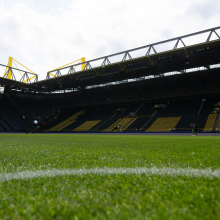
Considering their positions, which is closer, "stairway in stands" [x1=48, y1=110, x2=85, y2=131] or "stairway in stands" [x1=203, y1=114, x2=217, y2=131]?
"stairway in stands" [x1=203, y1=114, x2=217, y2=131]

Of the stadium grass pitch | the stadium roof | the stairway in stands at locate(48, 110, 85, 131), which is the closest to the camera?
the stadium grass pitch

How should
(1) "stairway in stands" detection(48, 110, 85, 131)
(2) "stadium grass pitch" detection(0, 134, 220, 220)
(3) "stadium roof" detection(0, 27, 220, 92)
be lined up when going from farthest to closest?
(1) "stairway in stands" detection(48, 110, 85, 131)
(3) "stadium roof" detection(0, 27, 220, 92)
(2) "stadium grass pitch" detection(0, 134, 220, 220)

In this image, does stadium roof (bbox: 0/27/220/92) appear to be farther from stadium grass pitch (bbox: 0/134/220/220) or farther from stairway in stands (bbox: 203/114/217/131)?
stadium grass pitch (bbox: 0/134/220/220)

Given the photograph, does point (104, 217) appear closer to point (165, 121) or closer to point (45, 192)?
point (45, 192)

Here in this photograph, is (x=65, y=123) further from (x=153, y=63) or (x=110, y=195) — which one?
(x=110, y=195)

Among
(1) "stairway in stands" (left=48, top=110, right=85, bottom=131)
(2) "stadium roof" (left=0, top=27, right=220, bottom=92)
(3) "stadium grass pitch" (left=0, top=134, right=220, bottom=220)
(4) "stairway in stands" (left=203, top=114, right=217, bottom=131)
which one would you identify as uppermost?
(2) "stadium roof" (left=0, top=27, right=220, bottom=92)

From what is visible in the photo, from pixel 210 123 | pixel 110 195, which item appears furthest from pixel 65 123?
pixel 110 195

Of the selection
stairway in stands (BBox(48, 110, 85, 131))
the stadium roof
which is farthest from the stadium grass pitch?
stairway in stands (BBox(48, 110, 85, 131))

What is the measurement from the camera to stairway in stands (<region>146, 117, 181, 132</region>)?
71.6ft

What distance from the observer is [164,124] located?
22.8 m

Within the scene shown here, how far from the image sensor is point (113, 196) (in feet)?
3.01

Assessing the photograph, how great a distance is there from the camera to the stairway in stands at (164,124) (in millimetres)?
21809

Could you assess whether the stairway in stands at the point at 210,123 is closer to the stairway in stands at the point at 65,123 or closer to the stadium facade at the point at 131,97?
the stadium facade at the point at 131,97

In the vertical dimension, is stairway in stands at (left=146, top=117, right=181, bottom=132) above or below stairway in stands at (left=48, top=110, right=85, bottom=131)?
above
